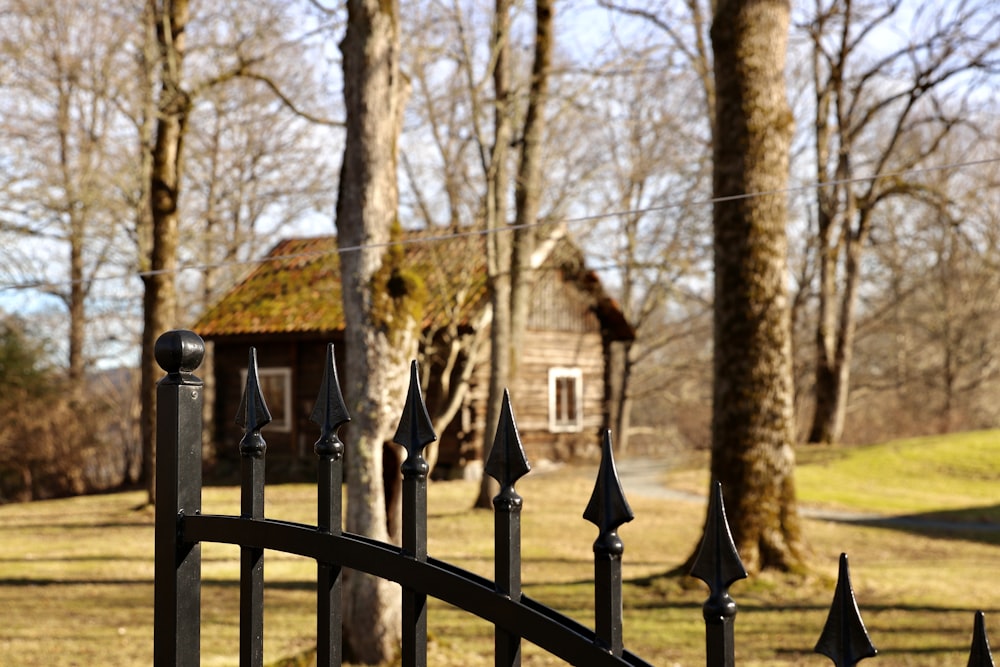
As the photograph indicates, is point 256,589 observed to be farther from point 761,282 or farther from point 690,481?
point 690,481

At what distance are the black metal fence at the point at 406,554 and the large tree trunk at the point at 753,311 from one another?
6.92 meters

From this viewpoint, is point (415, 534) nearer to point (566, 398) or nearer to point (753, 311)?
point (753, 311)

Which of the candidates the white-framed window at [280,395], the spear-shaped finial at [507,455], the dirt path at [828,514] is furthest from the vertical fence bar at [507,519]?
the white-framed window at [280,395]

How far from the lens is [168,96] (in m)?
13.6

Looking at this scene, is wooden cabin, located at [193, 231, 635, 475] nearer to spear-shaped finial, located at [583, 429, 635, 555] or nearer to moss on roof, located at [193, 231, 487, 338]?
moss on roof, located at [193, 231, 487, 338]

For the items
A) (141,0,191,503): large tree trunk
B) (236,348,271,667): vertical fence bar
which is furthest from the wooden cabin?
(236,348,271,667): vertical fence bar

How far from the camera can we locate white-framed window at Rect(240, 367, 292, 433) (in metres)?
22.8

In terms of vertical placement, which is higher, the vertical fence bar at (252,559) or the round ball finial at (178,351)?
the round ball finial at (178,351)

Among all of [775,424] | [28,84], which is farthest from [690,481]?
[28,84]

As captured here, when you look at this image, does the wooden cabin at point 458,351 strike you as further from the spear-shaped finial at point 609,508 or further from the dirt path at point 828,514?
the spear-shaped finial at point 609,508

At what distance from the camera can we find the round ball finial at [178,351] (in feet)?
6.62

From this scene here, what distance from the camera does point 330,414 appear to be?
1.83 meters

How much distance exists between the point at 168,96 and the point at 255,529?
42.7 feet

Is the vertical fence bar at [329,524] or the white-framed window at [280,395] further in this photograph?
Result: the white-framed window at [280,395]
